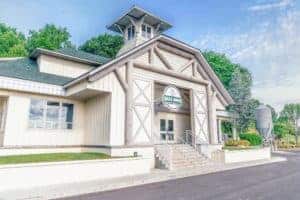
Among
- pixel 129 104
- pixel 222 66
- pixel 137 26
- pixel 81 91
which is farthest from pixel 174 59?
pixel 222 66

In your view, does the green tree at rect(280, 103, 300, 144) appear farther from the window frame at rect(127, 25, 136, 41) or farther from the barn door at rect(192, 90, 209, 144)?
the window frame at rect(127, 25, 136, 41)

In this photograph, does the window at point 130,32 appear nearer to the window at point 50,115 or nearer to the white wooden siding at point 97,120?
the white wooden siding at point 97,120

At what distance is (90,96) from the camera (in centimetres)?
1441

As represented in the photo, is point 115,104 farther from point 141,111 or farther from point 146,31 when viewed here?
point 146,31

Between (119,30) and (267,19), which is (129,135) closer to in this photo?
(119,30)

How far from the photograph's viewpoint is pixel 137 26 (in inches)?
827

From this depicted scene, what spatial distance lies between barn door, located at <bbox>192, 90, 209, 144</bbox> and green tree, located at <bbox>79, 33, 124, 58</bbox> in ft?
79.5

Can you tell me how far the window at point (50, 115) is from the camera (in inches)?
518

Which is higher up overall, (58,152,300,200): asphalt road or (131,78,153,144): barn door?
(131,78,153,144): barn door

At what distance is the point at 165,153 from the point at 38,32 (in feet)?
110

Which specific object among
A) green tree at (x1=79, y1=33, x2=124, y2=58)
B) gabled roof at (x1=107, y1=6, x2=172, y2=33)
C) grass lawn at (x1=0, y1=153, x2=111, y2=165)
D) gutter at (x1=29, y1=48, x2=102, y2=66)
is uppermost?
green tree at (x1=79, y1=33, x2=124, y2=58)

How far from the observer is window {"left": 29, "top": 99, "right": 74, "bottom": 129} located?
13.1 meters

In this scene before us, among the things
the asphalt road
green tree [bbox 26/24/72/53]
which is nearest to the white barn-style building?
the asphalt road

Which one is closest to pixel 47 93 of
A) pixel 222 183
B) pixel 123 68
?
pixel 123 68
